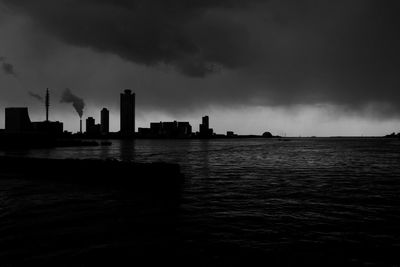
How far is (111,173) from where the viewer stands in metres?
34.8

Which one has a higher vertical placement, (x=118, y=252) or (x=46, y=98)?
(x=46, y=98)

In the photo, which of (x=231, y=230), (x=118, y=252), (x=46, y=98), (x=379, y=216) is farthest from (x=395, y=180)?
(x=46, y=98)

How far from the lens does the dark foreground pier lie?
31.4 m

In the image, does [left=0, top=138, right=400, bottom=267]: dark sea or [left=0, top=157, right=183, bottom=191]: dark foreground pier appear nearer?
[left=0, top=138, right=400, bottom=267]: dark sea

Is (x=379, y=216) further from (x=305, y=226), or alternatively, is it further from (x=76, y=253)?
(x=76, y=253)

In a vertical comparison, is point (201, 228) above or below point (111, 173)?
below

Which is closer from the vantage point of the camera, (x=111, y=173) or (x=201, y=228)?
(x=201, y=228)

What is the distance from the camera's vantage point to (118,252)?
11953mm

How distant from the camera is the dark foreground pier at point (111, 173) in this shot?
1235 inches

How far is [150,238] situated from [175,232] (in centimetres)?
147

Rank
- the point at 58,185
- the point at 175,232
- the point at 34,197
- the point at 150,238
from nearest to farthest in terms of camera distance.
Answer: the point at 150,238, the point at 175,232, the point at 34,197, the point at 58,185

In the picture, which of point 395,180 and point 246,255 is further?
point 395,180

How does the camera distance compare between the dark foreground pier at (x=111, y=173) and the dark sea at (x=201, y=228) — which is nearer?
the dark sea at (x=201, y=228)

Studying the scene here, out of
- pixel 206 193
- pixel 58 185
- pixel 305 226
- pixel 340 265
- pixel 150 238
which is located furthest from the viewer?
pixel 58 185
